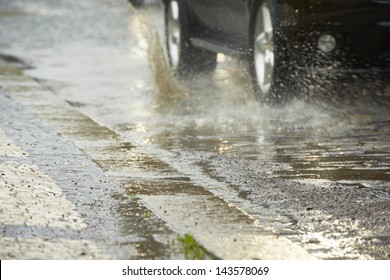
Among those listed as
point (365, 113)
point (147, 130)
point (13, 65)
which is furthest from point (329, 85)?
point (13, 65)

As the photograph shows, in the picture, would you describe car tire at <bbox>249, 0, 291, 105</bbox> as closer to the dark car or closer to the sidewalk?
the dark car

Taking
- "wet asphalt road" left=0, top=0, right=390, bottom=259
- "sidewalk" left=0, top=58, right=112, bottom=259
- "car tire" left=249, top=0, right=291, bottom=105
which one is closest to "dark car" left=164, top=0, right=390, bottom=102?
"car tire" left=249, top=0, right=291, bottom=105

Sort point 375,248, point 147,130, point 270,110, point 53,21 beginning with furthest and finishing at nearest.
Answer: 1. point 53,21
2. point 270,110
3. point 147,130
4. point 375,248

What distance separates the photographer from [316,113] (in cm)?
989

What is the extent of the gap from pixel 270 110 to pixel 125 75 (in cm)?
309

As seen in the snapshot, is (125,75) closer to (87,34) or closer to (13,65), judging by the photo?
(13,65)

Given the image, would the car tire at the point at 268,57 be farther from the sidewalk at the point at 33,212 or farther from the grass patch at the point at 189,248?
the grass patch at the point at 189,248

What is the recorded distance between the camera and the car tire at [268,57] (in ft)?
31.4

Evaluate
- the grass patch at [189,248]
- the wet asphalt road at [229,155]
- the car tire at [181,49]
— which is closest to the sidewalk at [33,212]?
the wet asphalt road at [229,155]

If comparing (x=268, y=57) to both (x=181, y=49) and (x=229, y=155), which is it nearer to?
(x=229, y=155)

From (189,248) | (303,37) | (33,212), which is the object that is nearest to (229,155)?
(303,37)

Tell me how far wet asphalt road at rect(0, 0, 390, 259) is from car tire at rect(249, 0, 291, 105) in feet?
0.50

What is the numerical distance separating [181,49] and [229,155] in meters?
3.94
